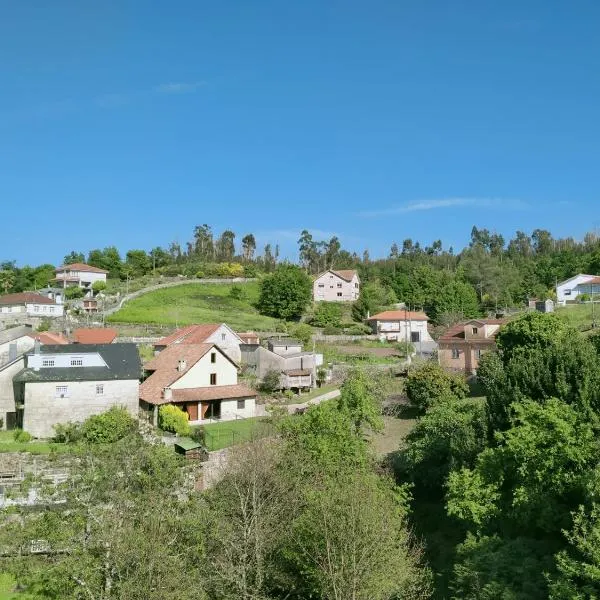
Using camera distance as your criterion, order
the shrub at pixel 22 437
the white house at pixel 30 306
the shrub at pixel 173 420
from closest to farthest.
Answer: the shrub at pixel 22 437, the shrub at pixel 173 420, the white house at pixel 30 306

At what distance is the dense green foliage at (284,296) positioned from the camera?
84.3 m

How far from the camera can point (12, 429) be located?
117 feet

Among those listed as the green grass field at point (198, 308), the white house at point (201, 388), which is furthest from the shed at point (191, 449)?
the green grass field at point (198, 308)

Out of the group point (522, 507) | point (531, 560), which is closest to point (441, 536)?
point (522, 507)

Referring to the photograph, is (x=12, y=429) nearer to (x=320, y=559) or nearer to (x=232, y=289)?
(x=320, y=559)

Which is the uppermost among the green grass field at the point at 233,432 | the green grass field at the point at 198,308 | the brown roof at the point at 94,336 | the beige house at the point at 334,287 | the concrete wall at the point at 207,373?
the beige house at the point at 334,287

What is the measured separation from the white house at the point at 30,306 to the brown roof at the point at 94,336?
15305 millimetres

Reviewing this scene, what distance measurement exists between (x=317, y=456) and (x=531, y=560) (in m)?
9.90

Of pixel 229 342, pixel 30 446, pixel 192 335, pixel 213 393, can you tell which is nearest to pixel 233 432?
pixel 213 393

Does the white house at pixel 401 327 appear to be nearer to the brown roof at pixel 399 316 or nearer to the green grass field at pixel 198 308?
the brown roof at pixel 399 316

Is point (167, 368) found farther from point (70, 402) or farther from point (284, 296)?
point (284, 296)

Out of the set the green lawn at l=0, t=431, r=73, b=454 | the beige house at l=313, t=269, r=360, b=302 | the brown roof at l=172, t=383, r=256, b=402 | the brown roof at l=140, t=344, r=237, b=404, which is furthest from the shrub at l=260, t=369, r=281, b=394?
the beige house at l=313, t=269, r=360, b=302

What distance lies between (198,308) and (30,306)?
21597mm

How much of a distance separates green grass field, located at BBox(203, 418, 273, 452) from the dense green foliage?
45769 mm
